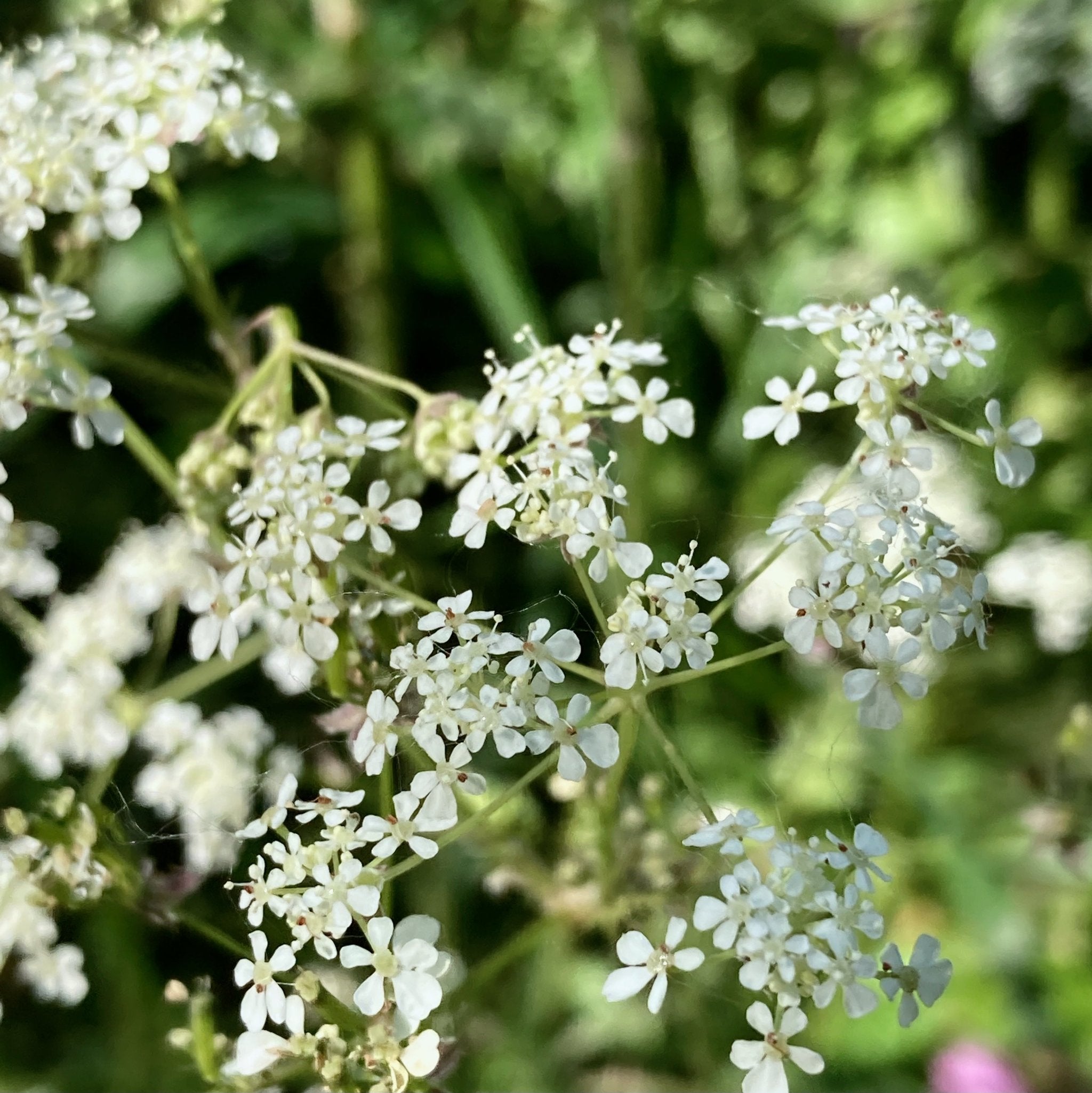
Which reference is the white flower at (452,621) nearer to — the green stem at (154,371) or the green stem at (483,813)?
the green stem at (483,813)

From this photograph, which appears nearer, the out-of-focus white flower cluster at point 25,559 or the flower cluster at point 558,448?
the flower cluster at point 558,448

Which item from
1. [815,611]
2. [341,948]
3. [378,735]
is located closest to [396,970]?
[341,948]

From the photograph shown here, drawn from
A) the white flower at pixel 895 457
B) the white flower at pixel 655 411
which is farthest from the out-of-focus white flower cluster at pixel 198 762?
the white flower at pixel 895 457

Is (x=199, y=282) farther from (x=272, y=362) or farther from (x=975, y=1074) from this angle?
(x=975, y=1074)

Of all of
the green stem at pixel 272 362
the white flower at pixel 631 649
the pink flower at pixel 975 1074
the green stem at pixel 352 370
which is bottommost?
the pink flower at pixel 975 1074

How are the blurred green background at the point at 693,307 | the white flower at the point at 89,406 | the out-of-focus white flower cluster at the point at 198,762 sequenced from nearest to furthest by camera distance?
the white flower at the point at 89,406, the out-of-focus white flower cluster at the point at 198,762, the blurred green background at the point at 693,307

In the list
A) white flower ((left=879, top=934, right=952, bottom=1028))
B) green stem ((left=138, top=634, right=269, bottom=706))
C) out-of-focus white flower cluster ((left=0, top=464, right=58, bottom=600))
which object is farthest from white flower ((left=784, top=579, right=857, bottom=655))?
out-of-focus white flower cluster ((left=0, top=464, right=58, bottom=600))
